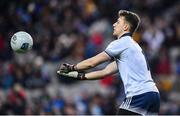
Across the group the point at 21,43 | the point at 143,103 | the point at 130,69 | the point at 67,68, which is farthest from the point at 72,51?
the point at 143,103

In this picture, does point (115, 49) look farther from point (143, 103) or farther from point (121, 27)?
point (143, 103)

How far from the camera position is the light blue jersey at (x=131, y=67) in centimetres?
905

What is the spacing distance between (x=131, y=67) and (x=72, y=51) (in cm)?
1005

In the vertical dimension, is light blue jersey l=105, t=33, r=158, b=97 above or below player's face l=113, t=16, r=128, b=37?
below

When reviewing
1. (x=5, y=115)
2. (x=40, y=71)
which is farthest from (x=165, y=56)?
(x=5, y=115)

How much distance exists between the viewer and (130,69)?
29.9ft

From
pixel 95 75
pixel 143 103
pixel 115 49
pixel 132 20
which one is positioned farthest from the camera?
pixel 95 75

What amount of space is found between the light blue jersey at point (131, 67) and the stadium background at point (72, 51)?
23.2 feet

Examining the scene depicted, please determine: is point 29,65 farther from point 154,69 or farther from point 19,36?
point 19,36

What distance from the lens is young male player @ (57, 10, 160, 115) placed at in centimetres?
904

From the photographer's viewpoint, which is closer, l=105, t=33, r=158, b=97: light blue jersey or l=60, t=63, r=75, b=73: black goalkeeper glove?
l=105, t=33, r=158, b=97: light blue jersey

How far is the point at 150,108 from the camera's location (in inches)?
356

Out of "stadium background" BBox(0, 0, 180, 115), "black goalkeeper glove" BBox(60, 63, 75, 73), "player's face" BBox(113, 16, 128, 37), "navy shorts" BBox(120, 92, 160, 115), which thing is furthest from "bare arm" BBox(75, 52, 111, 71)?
"stadium background" BBox(0, 0, 180, 115)

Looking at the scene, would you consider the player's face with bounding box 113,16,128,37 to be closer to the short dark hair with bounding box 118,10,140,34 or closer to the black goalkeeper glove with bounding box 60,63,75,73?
the short dark hair with bounding box 118,10,140,34
